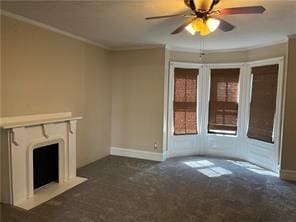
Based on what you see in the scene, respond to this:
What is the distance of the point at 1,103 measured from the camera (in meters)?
3.03

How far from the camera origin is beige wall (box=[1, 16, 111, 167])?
3.17 meters

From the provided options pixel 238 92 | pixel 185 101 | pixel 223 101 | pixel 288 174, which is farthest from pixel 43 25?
pixel 288 174

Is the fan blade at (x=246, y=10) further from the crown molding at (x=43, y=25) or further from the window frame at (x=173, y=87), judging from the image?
the window frame at (x=173, y=87)

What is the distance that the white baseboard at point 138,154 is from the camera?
5094mm

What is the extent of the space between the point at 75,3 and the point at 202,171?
3.47m

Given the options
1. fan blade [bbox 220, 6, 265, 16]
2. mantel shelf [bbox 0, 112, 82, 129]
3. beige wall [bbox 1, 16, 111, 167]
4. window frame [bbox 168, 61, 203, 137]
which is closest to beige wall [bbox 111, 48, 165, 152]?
beige wall [bbox 1, 16, 111, 167]

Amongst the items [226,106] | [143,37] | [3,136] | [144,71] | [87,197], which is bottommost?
[87,197]

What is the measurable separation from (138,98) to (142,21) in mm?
2118

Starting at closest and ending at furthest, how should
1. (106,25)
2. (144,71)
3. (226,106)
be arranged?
(106,25) → (144,71) → (226,106)

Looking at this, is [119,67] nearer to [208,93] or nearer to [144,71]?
[144,71]

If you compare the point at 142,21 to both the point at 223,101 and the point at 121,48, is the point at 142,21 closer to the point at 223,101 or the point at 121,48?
the point at 121,48

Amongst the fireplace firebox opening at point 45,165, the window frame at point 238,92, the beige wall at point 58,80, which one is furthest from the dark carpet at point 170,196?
the window frame at point 238,92

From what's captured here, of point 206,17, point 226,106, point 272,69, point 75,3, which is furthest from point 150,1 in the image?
point 226,106

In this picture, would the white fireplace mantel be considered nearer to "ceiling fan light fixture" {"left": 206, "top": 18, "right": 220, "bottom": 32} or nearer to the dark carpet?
the dark carpet
